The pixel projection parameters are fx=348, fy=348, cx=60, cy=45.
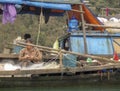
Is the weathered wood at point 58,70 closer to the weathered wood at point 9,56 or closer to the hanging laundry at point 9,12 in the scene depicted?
the weathered wood at point 9,56

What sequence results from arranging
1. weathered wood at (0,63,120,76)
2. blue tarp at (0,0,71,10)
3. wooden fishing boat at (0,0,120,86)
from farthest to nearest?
blue tarp at (0,0,71,10), wooden fishing boat at (0,0,120,86), weathered wood at (0,63,120,76)

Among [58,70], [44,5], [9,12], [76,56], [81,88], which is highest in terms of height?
[44,5]

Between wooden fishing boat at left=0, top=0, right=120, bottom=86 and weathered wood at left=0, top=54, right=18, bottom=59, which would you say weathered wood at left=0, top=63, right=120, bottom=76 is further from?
weathered wood at left=0, top=54, right=18, bottom=59

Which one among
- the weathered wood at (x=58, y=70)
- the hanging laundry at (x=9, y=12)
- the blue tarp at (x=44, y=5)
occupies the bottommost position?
the weathered wood at (x=58, y=70)

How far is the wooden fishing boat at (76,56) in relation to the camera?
8.48m

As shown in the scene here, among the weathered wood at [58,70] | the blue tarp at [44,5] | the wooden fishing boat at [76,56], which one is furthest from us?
the blue tarp at [44,5]

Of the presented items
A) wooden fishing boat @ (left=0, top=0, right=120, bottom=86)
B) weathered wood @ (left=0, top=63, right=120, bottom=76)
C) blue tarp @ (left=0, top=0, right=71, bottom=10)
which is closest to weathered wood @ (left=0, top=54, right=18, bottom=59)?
wooden fishing boat @ (left=0, top=0, right=120, bottom=86)

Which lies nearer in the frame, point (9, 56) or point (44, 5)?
point (9, 56)

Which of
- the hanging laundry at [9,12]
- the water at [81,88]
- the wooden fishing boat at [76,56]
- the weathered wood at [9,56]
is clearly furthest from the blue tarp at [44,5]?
the water at [81,88]

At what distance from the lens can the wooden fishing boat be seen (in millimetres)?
8484

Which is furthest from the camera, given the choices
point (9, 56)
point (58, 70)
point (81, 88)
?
point (9, 56)

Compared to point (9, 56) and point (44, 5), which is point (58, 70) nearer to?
point (9, 56)

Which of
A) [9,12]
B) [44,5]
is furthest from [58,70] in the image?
[9,12]

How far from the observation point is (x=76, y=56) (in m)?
9.16
